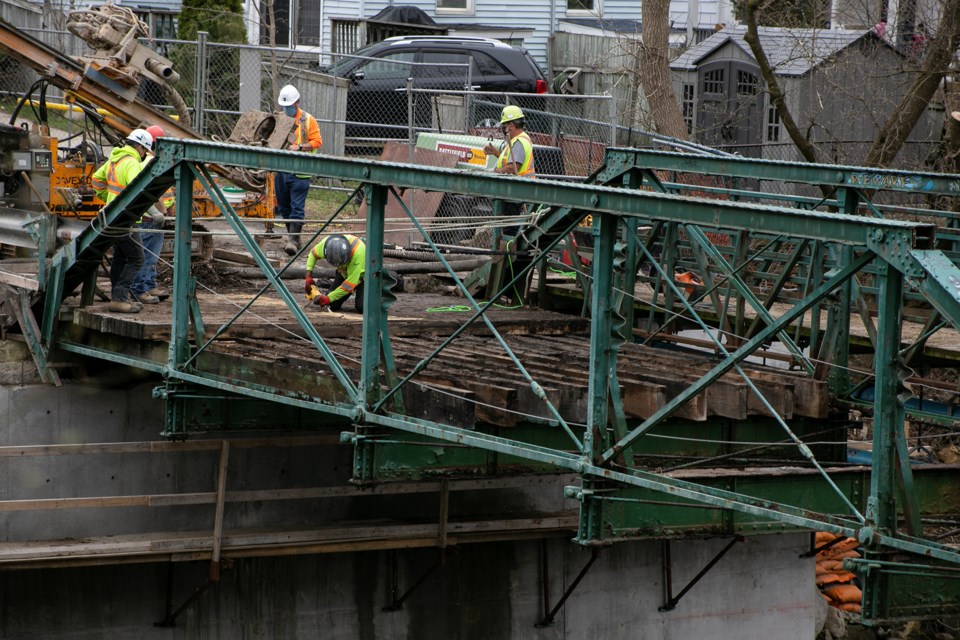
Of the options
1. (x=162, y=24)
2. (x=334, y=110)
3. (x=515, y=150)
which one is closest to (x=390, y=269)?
(x=515, y=150)

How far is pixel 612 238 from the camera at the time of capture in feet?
26.0

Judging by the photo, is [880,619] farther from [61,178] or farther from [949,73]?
[949,73]

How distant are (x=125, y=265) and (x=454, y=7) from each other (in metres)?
25.2

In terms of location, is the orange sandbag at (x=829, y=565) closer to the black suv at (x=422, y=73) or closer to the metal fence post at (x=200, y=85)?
the metal fence post at (x=200, y=85)

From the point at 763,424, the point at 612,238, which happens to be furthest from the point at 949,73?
the point at 612,238

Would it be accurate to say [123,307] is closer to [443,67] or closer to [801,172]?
[801,172]

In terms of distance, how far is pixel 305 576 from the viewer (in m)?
12.8

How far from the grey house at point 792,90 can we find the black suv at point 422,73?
3.44 meters

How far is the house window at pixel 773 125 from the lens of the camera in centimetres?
2685

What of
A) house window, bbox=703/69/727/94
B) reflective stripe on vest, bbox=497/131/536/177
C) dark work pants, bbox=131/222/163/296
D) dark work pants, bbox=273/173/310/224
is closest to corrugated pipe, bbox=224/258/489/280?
reflective stripe on vest, bbox=497/131/536/177

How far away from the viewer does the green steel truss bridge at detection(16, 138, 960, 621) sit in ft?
22.7

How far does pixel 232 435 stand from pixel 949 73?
11.6 metres

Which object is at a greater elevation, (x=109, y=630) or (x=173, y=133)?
(x=173, y=133)

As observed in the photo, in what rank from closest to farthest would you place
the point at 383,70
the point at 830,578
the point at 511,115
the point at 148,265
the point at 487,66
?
the point at 148,265 < the point at 511,115 < the point at 830,578 < the point at 383,70 < the point at 487,66
